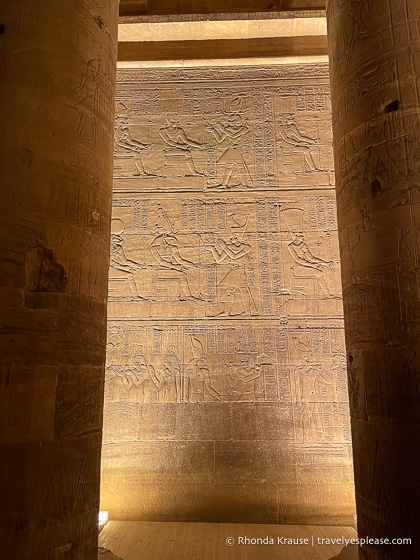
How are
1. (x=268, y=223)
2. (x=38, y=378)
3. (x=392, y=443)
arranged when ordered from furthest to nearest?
1. (x=268, y=223)
2. (x=392, y=443)
3. (x=38, y=378)

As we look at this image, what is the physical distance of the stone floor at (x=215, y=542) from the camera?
386 cm

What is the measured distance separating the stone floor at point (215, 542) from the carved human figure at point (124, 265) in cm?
263

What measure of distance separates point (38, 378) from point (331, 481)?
3865mm

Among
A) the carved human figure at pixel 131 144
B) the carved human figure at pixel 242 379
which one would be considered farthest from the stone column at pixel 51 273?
the carved human figure at pixel 131 144

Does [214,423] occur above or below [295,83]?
below

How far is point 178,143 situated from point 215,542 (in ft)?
15.8

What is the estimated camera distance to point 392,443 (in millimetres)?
2383

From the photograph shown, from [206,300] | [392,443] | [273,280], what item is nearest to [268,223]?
[273,280]

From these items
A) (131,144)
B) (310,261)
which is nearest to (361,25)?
(310,261)

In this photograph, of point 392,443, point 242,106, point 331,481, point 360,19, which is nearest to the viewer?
point 392,443

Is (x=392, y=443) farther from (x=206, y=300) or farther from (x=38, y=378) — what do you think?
(x=206, y=300)

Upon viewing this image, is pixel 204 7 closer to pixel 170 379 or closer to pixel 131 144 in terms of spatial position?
pixel 131 144

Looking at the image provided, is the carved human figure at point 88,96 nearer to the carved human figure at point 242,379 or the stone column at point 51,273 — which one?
the stone column at point 51,273

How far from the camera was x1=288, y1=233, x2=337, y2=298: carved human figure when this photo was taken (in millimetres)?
5305
